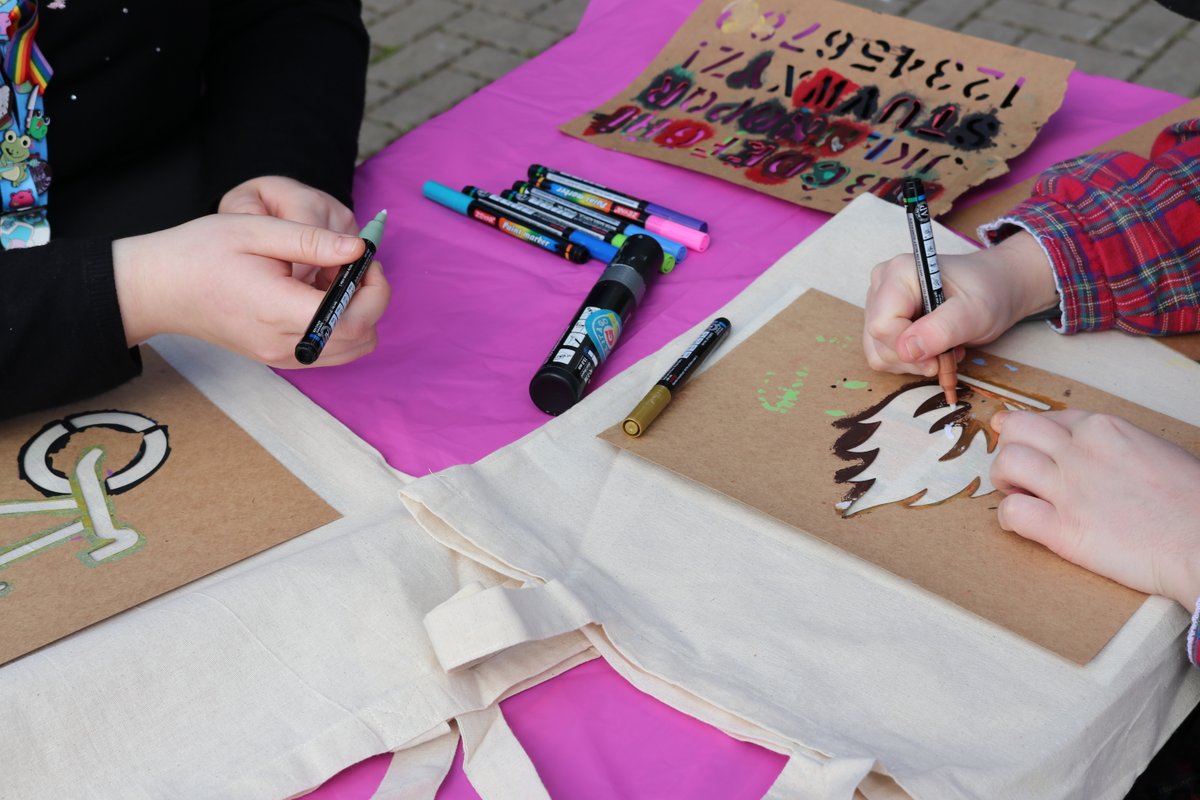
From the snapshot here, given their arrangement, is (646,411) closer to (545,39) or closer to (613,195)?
(613,195)

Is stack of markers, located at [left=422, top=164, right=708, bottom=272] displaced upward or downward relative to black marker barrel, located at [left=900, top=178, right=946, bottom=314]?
downward

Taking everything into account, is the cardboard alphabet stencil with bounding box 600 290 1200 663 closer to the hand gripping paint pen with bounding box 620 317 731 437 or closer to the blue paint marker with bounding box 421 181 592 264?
the hand gripping paint pen with bounding box 620 317 731 437

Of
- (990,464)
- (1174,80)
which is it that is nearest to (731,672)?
(990,464)

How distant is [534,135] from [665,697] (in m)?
0.82

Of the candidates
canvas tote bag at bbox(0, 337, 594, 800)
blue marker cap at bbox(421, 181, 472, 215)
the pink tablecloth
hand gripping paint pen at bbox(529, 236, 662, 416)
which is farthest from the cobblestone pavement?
canvas tote bag at bbox(0, 337, 594, 800)

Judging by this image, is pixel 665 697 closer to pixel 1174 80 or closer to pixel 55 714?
pixel 55 714

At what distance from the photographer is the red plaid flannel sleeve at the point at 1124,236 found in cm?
98

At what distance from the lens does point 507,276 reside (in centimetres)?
111

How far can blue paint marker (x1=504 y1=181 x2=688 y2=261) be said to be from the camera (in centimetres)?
113

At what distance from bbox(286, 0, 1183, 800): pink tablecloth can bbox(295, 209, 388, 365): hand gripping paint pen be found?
0.14 metres

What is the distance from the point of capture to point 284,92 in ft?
3.90

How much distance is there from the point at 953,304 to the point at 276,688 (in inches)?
24.2

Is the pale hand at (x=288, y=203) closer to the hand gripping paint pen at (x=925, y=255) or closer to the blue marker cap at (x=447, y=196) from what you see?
the blue marker cap at (x=447, y=196)

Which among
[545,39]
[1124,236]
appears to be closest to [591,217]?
[1124,236]
